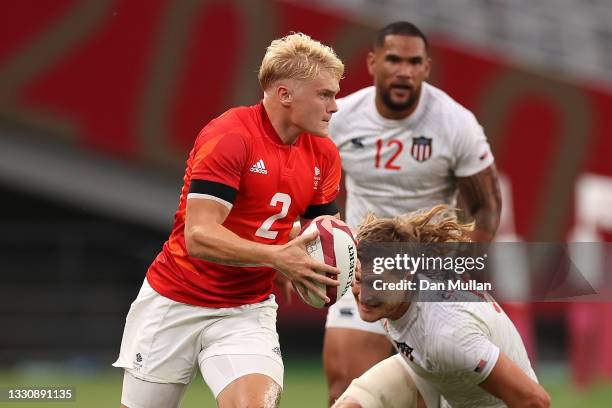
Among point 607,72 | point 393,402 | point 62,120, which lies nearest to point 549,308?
point 607,72

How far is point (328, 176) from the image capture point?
5.69 metres

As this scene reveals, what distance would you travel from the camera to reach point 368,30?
12.6m

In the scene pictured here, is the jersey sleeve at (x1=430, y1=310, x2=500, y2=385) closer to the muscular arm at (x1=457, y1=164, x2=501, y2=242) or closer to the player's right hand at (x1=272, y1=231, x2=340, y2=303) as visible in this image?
the player's right hand at (x1=272, y1=231, x2=340, y2=303)

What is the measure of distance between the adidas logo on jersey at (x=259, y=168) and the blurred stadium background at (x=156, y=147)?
19.9 feet

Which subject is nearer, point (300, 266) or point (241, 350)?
point (300, 266)

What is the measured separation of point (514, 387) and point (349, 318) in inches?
77.4

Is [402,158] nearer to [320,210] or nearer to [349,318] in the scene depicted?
[349,318]

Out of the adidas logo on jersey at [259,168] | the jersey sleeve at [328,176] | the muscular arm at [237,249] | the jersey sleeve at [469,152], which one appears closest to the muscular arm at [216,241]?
the muscular arm at [237,249]

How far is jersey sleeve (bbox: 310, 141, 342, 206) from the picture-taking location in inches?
223

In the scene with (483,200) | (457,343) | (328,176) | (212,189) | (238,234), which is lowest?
(457,343)

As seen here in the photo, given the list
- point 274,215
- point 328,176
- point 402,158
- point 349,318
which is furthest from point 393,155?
point 274,215

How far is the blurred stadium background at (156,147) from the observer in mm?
12484

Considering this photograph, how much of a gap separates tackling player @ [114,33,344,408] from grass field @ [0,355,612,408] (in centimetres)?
357

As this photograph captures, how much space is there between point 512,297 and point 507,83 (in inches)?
101
